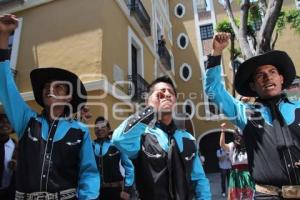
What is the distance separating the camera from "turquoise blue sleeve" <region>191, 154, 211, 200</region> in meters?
2.53

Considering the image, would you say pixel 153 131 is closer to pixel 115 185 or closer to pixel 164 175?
pixel 164 175

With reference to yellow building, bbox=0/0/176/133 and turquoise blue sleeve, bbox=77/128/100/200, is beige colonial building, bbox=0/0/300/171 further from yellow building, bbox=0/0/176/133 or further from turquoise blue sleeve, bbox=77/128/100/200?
turquoise blue sleeve, bbox=77/128/100/200

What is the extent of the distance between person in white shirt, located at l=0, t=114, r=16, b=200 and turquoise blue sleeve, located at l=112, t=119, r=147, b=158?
5.90 ft

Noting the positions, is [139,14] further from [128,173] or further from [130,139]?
[130,139]

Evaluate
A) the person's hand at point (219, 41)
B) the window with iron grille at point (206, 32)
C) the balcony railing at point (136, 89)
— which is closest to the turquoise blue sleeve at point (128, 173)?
the person's hand at point (219, 41)

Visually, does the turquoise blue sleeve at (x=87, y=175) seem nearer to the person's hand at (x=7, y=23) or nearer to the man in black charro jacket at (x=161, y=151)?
the man in black charro jacket at (x=161, y=151)

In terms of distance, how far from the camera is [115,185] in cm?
524

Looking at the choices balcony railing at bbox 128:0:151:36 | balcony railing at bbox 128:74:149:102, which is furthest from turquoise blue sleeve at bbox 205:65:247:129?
balcony railing at bbox 128:0:151:36

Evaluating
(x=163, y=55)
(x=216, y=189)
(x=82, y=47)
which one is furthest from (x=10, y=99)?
(x=163, y=55)

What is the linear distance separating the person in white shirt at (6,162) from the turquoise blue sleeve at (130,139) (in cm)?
180

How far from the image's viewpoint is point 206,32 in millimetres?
21641

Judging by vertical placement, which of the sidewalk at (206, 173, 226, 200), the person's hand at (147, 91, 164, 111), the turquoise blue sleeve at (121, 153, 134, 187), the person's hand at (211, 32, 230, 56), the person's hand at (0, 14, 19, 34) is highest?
the person's hand at (0, 14, 19, 34)

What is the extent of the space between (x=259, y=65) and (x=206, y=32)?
64.7ft

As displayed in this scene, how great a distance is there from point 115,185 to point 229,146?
8.93 feet
